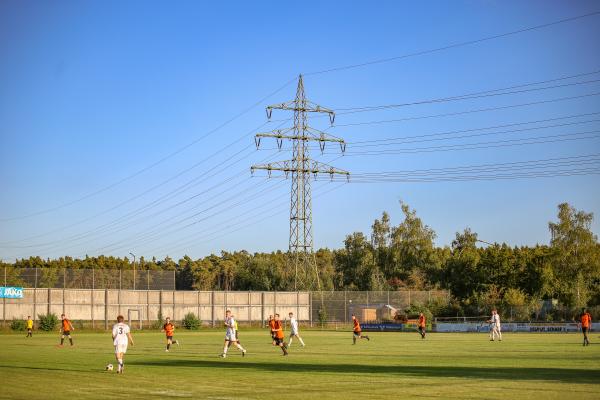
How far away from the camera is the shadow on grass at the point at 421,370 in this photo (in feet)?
77.2

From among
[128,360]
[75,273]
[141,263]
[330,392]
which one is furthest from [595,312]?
[141,263]

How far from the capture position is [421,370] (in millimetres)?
26406

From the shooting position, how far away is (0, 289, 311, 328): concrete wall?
79.4 meters

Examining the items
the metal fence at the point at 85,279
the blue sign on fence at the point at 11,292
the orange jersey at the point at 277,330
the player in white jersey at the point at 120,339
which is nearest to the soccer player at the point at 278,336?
the orange jersey at the point at 277,330

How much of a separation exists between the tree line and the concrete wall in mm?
4552

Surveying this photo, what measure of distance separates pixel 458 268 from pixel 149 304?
4510cm

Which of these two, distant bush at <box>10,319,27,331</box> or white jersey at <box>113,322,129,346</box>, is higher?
white jersey at <box>113,322,129,346</box>

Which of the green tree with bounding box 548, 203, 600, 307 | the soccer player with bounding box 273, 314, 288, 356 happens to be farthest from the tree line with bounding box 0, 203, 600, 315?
the soccer player with bounding box 273, 314, 288, 356

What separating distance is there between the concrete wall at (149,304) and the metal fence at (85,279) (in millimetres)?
2300

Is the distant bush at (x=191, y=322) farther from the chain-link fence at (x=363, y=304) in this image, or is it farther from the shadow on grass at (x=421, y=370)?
the shadow on grass at (x=421, y=370)

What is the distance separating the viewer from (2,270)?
81.1m

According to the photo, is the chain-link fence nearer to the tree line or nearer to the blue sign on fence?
the tree line

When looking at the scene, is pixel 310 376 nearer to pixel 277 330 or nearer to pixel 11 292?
pixel 277 330

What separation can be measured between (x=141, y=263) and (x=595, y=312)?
117 meters
